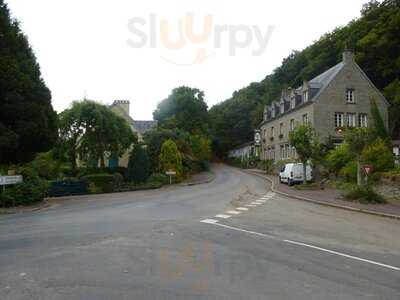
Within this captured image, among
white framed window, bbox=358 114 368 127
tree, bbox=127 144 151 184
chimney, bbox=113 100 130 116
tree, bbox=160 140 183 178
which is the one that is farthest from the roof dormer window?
chimney, bbox=113 100 130 116

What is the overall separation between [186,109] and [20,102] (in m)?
50.5

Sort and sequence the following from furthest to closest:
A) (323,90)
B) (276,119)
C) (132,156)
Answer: (276,119) → (323,90) → (132,156)

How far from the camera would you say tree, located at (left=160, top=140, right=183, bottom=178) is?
129ft

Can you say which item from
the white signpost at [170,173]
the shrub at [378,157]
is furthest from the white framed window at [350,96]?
the shrub at [378,157]

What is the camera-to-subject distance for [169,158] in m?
39.5

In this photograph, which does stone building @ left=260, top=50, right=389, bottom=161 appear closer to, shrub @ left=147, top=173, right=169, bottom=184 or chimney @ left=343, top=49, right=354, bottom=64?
chimney @ left=343, top=49, right=354, bottom=64

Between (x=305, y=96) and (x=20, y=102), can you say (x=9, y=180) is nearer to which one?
(x=20, y=102)

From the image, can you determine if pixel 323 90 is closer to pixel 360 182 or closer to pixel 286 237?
pixel 360 182

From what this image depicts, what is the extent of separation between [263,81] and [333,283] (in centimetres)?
8368

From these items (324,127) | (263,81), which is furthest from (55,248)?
(263,81)

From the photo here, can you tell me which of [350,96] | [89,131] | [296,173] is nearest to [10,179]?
[89,131]

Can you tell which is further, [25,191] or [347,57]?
[347,57]

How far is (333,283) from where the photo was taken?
6023mm

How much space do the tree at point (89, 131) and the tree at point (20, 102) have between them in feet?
36.5
